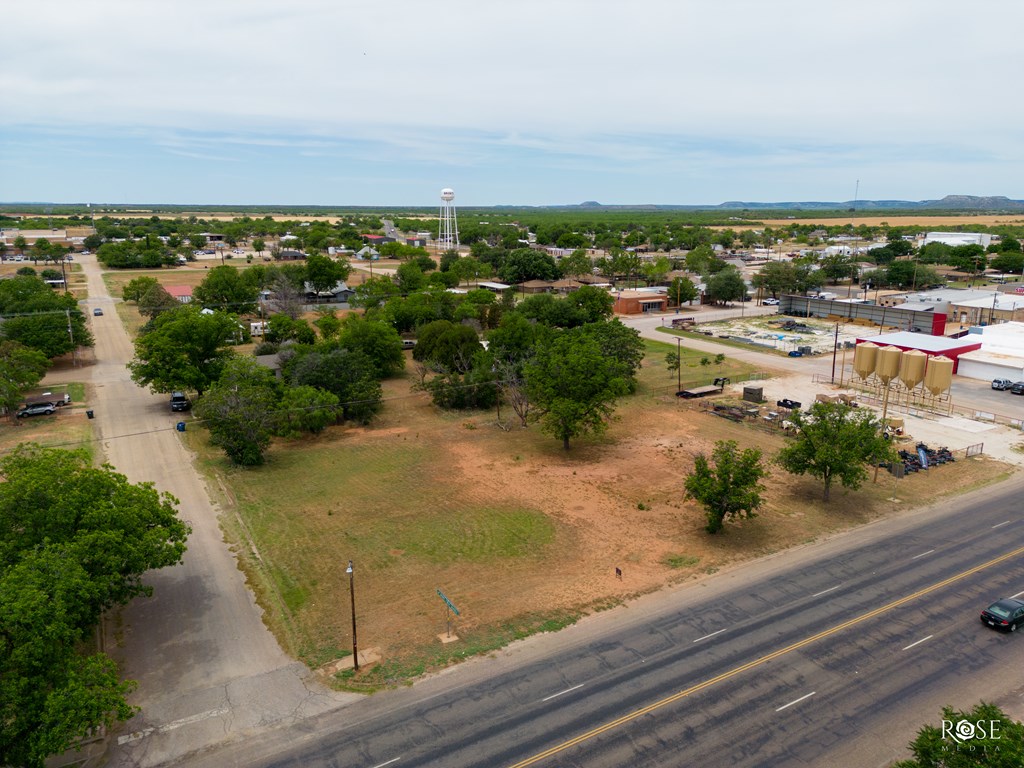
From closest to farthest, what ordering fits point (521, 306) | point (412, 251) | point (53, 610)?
point (53, 610) < point (521, 306) < point (412, 251)

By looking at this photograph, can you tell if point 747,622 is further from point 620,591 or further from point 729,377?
point 729,377

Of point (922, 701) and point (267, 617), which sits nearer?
point (922, 701)

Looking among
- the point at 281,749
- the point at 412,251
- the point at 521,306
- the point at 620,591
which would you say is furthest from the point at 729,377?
the point at 412,251

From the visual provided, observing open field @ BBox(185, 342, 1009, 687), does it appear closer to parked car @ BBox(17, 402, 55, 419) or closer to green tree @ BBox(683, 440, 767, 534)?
green tree @ BBox(683, 440, 767, 534)

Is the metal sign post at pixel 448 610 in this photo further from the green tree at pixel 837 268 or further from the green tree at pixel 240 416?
the green tree at pixel 837 268

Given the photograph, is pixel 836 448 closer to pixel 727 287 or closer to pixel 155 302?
pixel 727 287

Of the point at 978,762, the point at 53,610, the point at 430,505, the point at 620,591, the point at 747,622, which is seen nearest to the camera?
the point at 978,762
